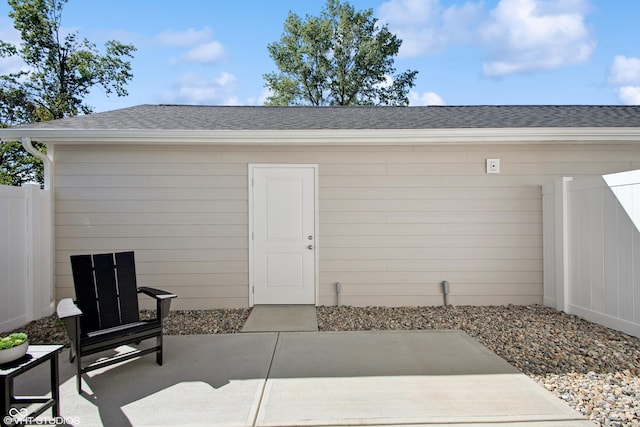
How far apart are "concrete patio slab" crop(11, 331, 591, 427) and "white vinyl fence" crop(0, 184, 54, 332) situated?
1.42 m

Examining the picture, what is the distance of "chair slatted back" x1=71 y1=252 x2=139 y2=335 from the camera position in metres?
3.15

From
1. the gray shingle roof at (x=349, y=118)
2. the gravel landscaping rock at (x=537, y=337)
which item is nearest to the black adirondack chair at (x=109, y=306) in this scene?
the gravel landscaping rock at (x=537, y=337)

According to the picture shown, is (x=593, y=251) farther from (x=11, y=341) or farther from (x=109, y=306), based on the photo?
(x=11, y=341)

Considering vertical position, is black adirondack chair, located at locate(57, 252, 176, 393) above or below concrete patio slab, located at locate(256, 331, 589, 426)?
above

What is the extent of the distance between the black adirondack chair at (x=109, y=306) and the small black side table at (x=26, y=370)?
1.54ft

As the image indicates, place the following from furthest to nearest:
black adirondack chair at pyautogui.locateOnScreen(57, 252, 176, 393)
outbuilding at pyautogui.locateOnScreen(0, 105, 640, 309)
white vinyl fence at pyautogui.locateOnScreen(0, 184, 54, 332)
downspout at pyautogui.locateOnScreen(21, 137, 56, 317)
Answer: outbuilding at pyautogui.locateOnScreen(0, 105, 640, 309), downspout at pyautogui.locateOnScreen(21, 137, 56, 317), white vinyl fence at pyautogui.locateOnScreen(0, 184, 54, 332), black adirondack chair at pyautogui.locateOnScreen(57, 252, 176, 393)

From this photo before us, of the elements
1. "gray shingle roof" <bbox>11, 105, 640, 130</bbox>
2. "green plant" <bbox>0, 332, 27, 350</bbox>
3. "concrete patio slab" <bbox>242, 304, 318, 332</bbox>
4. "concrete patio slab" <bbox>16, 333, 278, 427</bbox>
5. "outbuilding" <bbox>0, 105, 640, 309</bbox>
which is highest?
"gray shingle roof" <bbox>11, 105, 640, 130</bbox>

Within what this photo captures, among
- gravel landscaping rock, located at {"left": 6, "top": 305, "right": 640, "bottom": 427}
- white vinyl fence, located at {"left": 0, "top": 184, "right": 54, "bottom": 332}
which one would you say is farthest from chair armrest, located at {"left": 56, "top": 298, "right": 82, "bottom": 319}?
white vinyl fence, located at {"left": 0, "top": 184, "right": 54, "bottom": 332}

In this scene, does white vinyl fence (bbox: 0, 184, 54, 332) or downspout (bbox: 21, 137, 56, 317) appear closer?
white vinyl fence (bbox: 0, 184, 54, 332)

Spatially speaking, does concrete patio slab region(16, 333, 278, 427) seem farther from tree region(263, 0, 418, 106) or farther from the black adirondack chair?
tree region(263, 0, 418, 106)

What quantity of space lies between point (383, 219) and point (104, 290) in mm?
3395

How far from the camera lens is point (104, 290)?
327cm

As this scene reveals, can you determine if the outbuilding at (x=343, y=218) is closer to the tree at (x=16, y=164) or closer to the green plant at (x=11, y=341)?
the green plant at (x=11, y=341)

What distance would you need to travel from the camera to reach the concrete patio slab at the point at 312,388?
2.35 metres
